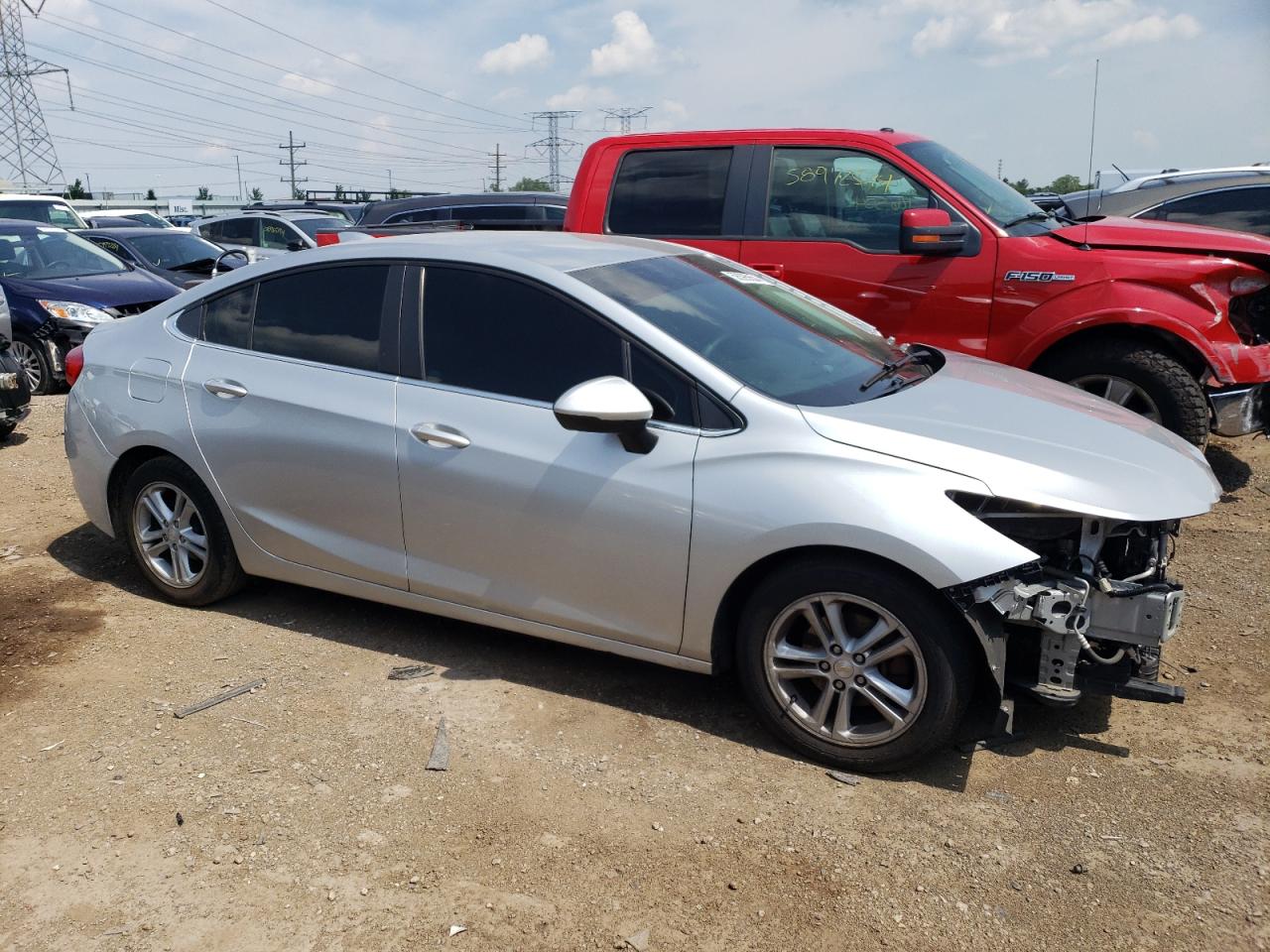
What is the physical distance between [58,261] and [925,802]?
11.0 metres

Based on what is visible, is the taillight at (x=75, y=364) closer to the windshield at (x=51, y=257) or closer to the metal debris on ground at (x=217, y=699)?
the metal debris on ground at (x=217, y=699)

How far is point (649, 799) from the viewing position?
343 cm

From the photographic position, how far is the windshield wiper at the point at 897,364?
405 cm

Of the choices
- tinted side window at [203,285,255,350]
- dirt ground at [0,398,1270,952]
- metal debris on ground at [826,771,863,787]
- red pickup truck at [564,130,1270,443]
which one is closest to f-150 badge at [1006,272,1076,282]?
red pickup truck at [564,130,1270,443]

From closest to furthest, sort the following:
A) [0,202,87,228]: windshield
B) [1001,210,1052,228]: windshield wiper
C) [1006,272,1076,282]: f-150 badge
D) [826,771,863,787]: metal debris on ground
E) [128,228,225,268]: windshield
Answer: [826,771,863,787]: metal debris on ground, [1006,272,1076,282]: f-150 badge, [1001,210,1052,228]: windshield wiper, [128,228,225,268]: windshield, [0,202,87,228]: windshield

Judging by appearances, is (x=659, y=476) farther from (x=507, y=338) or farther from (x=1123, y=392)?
(x=1123, y=392)

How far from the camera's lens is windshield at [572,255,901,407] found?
382 cm

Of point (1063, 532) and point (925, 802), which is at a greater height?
point (1063, 532)

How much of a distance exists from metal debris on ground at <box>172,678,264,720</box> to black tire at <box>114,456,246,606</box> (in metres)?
0.72

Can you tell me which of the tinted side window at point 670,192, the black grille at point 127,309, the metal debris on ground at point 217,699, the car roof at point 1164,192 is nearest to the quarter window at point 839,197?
the tinted side window at point 670,192

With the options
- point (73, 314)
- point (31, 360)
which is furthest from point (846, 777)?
point (31, 360)

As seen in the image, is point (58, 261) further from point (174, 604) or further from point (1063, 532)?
point (1063, 532)

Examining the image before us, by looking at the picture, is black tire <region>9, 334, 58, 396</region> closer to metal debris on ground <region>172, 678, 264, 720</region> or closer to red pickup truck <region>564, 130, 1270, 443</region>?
red pickup truck <region>564, 130, 1270, 443</region>

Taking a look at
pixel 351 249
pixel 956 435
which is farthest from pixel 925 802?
pixel 351 249
